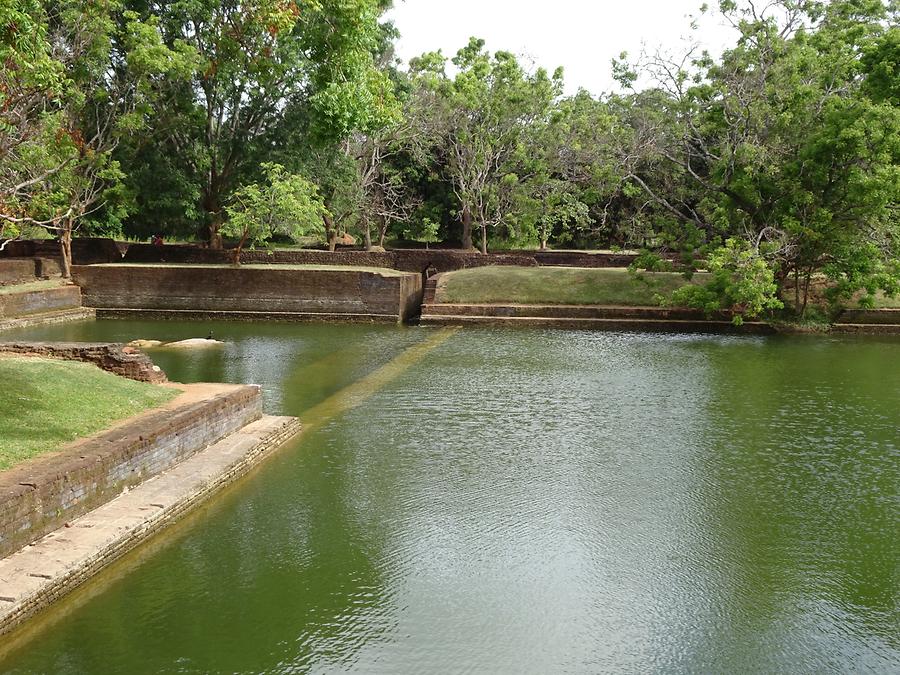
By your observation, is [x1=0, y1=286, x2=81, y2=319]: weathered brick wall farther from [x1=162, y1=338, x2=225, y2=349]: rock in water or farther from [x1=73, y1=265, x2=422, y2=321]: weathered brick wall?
[x1=162, y1=338, x2=225, y2=349]: rock in water

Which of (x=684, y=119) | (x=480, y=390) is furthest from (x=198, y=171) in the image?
(x=480, y=390)

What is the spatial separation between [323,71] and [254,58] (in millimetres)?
3658

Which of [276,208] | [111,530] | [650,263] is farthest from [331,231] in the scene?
[111,530]

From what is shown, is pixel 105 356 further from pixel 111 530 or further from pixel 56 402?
pixel 111 530

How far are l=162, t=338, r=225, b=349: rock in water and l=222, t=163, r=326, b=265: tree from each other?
568 cm

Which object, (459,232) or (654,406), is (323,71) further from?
(459,232)

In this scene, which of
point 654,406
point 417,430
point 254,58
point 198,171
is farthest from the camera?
point 198,171

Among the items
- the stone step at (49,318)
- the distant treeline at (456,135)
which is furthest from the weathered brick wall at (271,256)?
the stone step at (49,318)

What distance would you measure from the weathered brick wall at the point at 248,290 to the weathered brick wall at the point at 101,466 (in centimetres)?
1149

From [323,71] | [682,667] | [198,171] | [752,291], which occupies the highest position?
[323,71]

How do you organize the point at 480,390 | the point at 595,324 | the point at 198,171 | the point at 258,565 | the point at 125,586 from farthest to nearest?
the point at 198,171, the point at 595,324, the point at 480,390, the point at 258,565, the point at 125,586

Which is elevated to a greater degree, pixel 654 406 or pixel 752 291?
pixel 752 291

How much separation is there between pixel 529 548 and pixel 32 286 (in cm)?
1786

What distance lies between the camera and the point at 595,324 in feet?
61.1
